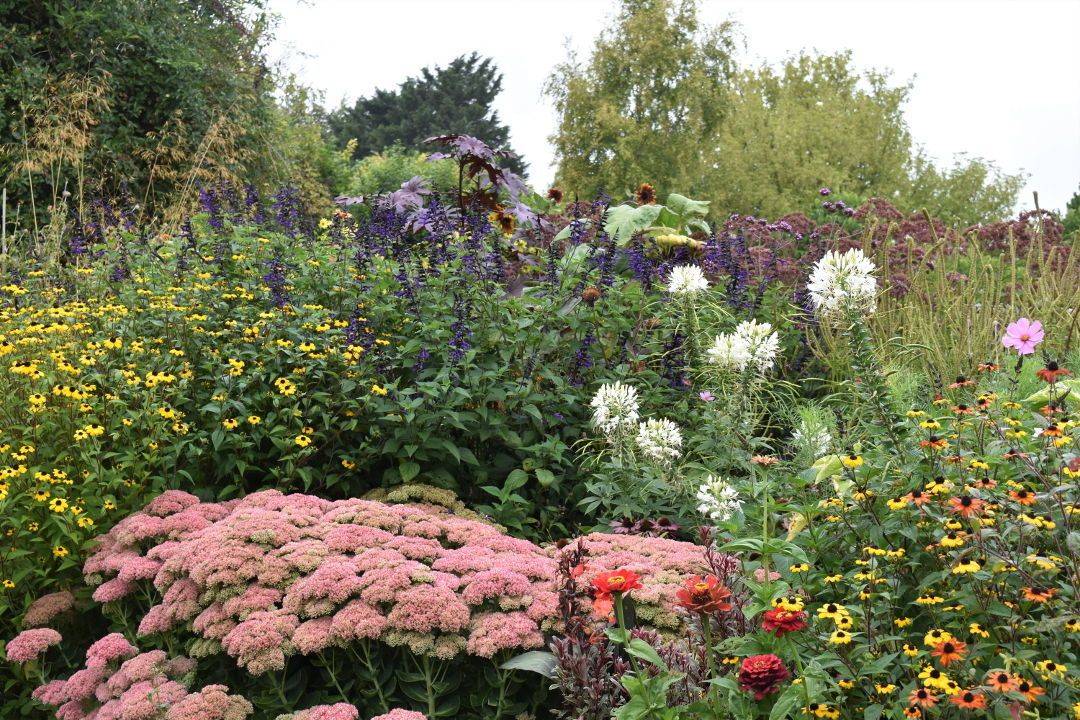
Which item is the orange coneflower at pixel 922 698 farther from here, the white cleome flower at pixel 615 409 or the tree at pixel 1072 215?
the tree at pixel 1072 215

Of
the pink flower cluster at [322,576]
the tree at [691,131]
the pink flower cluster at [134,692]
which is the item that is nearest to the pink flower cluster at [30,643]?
the pink flower cluster at [134,692]

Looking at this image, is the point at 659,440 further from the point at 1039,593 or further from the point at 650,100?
the point at 650,100

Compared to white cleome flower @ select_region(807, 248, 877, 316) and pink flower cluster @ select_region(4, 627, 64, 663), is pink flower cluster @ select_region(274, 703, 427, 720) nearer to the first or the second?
pink flower cluster @ select_region(4, 627, 64, 663)

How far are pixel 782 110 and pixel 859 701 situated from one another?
25.0 meters

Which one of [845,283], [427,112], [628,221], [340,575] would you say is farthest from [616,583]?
[427,112]

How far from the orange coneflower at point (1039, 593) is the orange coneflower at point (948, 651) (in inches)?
7.8

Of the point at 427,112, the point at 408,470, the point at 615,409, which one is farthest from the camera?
the point at 427,112

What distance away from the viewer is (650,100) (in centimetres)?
2250

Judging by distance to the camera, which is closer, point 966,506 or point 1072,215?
point 966,506

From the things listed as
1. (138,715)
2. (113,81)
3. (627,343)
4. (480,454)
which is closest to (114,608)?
(138,715)

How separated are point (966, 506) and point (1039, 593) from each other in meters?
0.24

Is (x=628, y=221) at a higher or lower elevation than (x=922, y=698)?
higher

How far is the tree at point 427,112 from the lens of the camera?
130 feet

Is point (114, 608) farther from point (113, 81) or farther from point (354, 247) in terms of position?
point (113, 81)
